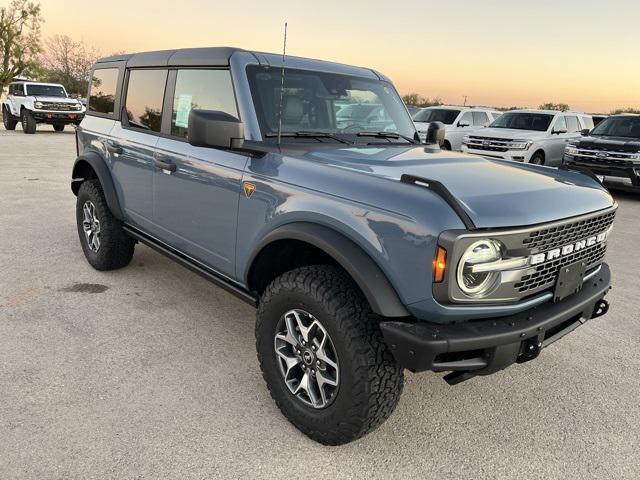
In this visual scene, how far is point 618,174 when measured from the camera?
409 inches

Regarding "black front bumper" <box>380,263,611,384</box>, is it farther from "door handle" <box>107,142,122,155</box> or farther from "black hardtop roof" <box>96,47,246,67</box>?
"door handle" <box>107,142,122,155</box>

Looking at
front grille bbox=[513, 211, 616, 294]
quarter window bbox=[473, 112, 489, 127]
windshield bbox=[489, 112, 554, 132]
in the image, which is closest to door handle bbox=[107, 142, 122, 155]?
front grille bbox=[513, 211, 616, 294]

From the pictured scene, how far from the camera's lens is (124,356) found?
323 cm

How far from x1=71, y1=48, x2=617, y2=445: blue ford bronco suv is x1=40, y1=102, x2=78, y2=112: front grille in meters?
18.6

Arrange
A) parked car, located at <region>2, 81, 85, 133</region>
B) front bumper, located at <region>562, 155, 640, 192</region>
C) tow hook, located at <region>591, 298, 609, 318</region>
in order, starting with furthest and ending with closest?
parked car, located at <region>2, 81, 85, 133</region>
front bumper, located at <region>562, 155, 640, 192</region>
tow hook, located at <region>591, 298, 609, 318</region>

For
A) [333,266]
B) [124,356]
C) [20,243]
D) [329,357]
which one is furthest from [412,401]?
[20,243]

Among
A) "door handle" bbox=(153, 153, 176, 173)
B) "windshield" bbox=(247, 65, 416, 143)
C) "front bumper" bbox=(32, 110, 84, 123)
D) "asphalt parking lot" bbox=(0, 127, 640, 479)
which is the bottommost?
"asphalt parking lot" bbox=(0, 127, 640, 479)

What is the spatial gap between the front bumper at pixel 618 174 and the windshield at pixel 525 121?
261cm

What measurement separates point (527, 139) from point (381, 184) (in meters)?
11.2

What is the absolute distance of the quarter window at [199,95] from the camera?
3.16 metres

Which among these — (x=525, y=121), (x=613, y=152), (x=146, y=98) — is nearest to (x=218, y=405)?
(x=146, y=98)

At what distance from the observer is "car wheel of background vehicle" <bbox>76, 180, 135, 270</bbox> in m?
4.47

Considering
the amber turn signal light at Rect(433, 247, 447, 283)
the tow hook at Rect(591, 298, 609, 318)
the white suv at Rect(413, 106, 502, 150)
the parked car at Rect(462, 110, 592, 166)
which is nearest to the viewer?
the amber turn signal light at Rect(433, 247, 447, 283)

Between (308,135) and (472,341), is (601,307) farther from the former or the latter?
(308,135)
